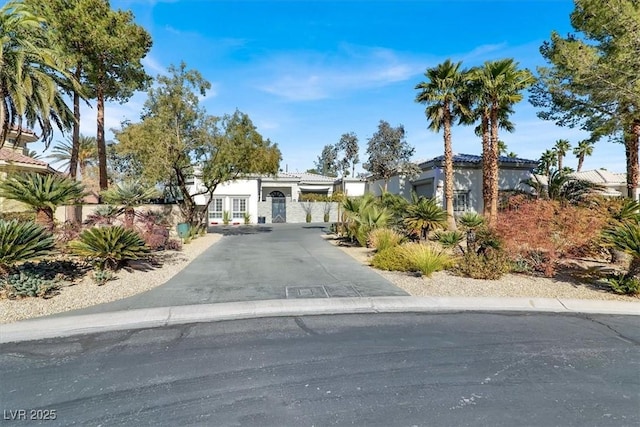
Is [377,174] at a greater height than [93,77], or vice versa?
[93,77]

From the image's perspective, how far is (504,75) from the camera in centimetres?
1759

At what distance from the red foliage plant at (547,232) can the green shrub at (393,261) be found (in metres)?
2.73

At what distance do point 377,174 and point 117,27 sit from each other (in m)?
23.4

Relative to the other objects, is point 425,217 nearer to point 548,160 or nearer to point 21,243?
point 21,243

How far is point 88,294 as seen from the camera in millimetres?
7559

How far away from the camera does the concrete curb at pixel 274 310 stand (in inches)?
230

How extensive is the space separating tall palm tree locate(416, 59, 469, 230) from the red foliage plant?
30.4 ft

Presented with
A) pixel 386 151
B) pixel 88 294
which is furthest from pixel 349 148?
pixel 88 294

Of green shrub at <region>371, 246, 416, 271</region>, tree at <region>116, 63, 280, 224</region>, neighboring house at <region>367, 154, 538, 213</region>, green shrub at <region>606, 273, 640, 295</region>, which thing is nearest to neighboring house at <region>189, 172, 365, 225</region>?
tree at <region>116, 63, 280, 224</region>

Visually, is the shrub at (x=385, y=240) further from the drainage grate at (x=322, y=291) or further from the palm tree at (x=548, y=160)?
the palm tree at (x=548, y=160)

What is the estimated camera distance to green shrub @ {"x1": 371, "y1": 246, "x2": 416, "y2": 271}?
10.4 m

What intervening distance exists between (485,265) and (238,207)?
27473 mm

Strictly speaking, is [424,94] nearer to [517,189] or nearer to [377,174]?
[517,189]

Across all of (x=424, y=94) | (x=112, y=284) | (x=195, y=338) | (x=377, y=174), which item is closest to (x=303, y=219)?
(x=377, y=174)
